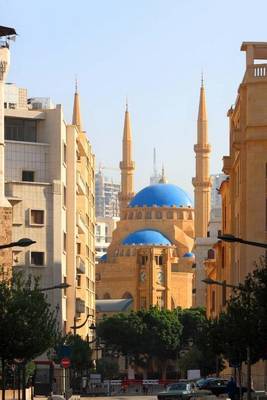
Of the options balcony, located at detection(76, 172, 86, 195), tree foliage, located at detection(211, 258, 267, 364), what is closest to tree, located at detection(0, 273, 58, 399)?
tree foliage, located at detection(211, 258, 267, 364)

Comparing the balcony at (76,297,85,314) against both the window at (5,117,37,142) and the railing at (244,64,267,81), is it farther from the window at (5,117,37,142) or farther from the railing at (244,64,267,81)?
the railing at (244,64,267,81)

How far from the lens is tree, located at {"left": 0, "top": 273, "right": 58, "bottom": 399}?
5288cm

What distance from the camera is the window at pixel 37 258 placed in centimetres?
9150

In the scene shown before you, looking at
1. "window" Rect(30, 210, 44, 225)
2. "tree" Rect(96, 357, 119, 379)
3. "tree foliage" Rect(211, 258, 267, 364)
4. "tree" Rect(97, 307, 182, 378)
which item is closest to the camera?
"tree foliage" Rect(211, 258, 267, 364)

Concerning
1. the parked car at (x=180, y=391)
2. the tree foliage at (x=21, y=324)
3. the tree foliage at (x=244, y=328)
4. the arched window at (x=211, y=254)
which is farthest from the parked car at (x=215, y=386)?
the arched window at (x=211, y=254)

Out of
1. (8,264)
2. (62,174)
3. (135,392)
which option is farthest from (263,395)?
(135,392)

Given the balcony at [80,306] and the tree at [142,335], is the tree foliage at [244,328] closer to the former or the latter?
the balcony at [80,306]

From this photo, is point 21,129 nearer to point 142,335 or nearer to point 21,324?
point 21,324

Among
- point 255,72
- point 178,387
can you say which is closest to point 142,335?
point 255,72

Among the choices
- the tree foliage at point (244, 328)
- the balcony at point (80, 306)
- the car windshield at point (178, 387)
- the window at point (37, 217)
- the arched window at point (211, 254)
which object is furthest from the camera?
the arched window at point (211, 254)

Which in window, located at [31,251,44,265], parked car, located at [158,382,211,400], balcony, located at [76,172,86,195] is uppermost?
balcony, located at [76,172,86,195]

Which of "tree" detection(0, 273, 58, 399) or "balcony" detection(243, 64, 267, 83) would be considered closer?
"tree" detection(0, 273, 58, 399)

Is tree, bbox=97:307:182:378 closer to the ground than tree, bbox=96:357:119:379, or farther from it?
farther from it

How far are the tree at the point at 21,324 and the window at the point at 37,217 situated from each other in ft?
116
